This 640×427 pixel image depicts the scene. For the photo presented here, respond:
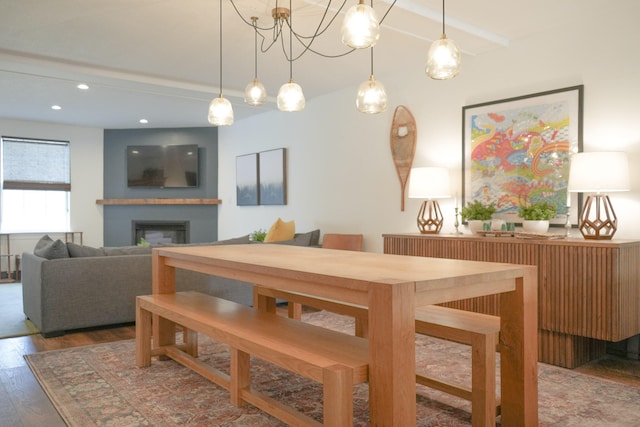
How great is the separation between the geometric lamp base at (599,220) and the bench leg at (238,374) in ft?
7.64

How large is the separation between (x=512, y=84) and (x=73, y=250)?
12.4 feet

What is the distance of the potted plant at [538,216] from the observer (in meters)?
3.55

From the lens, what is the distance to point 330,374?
165cm

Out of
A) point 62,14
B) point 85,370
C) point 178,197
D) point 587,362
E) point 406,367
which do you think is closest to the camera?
point 406,367

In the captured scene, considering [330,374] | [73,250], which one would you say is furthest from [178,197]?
[330,374]

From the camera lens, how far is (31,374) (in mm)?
2934

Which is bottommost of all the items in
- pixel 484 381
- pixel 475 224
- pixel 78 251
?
pixel 484 381

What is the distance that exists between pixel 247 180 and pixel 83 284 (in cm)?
376

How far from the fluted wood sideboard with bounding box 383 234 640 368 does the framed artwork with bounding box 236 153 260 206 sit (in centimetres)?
438

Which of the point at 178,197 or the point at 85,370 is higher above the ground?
the point at 178,197

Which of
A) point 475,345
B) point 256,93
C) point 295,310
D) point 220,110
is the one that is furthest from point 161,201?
point 475,345

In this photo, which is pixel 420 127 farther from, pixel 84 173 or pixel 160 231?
pixel 84 173

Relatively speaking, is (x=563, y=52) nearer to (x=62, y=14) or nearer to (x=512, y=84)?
(x=512, y=84)

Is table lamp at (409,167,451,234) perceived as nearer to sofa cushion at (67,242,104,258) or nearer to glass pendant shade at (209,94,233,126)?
Result: glass pendant shade at (209,94,233,126)
